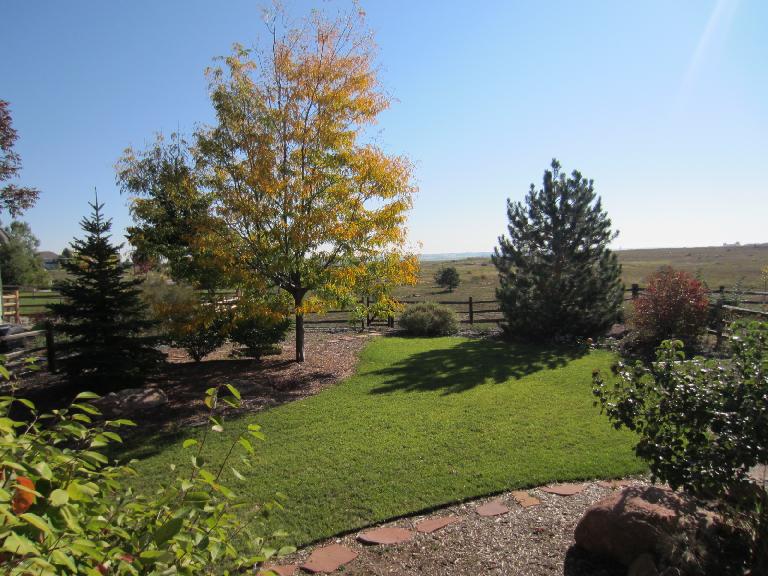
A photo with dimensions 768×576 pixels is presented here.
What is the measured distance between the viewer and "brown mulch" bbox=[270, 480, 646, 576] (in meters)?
3.75

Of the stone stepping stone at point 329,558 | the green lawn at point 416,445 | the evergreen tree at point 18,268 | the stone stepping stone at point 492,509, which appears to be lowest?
the stone stepping stone at point 329,558

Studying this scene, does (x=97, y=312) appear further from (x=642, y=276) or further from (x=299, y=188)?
(x=642, y=276)

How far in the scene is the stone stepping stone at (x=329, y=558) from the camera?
391 cm

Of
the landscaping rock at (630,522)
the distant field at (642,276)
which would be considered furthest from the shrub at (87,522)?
A: the distant field at (642,276)

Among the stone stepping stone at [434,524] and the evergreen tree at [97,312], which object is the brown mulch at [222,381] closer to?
the evergreen tree at [97,312]

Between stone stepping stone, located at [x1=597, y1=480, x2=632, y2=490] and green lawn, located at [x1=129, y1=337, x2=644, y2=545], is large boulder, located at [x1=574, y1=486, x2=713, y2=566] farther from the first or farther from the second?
green lawn, located at [x1=129, y1=337, x2=644, y2=545]

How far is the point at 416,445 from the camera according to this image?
6340 millimetres

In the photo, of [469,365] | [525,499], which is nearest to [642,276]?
[469,365]

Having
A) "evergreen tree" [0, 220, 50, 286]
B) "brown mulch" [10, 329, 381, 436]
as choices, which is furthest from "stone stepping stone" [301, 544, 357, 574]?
"evergreen tree" [0, 220, 50, 286]

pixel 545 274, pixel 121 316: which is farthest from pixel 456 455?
pixel 545 274

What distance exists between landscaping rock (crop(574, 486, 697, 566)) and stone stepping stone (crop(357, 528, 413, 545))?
1.46 meters

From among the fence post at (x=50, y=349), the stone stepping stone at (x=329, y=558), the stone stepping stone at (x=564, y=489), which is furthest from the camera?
the fence post at (x=50, y=349)

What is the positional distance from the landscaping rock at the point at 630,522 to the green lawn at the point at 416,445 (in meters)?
1.37

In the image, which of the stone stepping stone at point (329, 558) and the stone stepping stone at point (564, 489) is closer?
the stone stepping stone at point (329, 558)
